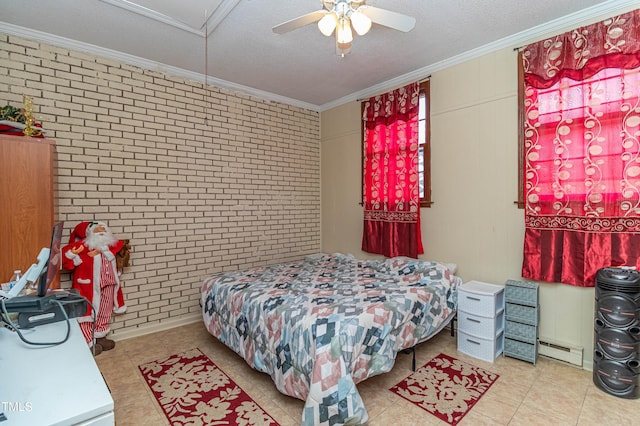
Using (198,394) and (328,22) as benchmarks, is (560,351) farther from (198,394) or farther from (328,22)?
(328,22)

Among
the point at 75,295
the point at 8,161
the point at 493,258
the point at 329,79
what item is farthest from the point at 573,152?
the point at 8,161

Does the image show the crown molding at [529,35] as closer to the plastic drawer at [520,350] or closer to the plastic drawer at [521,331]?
the plastic drawer at [521,331]

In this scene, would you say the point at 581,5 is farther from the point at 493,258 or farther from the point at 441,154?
the point at 493,258

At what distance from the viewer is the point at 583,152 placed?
258 centimetres

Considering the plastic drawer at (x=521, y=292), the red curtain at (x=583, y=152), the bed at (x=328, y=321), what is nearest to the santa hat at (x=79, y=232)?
the bed at (x=328, y=321)

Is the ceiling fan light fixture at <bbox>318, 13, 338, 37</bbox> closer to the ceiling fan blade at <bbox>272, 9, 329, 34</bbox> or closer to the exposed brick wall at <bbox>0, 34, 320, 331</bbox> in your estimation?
the ceiling fan blade at <bbox>272, 9, 329, 34</bbox>

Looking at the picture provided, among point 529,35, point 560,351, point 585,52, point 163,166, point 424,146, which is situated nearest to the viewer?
point 585,52

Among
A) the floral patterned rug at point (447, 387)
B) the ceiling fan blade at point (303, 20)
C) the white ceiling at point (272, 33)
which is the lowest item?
the floral patterned rug at point (447, 387)

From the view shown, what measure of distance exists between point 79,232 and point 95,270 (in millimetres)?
398

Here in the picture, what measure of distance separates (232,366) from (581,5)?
4256 millimetres

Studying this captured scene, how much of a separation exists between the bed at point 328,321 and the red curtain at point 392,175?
42cm

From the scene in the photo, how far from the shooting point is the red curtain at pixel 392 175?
3.71 meters

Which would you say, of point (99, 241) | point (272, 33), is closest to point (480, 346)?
point (272, 33)

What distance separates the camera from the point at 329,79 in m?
3.96
